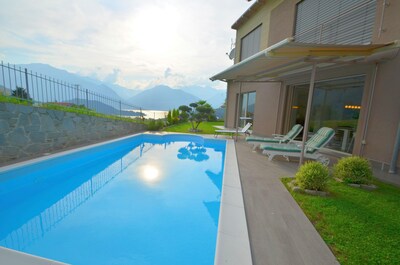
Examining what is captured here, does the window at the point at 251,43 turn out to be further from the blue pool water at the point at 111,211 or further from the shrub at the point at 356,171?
the shrub at the point at 356,171

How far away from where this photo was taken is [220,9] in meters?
11.6

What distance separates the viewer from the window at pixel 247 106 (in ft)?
43.8

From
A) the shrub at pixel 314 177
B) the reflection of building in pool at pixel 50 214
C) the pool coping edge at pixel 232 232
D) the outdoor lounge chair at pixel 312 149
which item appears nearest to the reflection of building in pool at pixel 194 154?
the outdoor lounge chair at pixel 312 149

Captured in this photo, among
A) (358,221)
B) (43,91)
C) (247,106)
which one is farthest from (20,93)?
(247,106)

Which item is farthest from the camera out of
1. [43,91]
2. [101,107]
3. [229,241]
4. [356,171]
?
[101,107]

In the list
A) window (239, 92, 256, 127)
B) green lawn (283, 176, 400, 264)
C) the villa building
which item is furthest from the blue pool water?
window (239, 92, 256, 127)

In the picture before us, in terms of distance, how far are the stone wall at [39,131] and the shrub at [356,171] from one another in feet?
28.6

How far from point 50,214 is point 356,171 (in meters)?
6.47

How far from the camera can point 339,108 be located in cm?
748

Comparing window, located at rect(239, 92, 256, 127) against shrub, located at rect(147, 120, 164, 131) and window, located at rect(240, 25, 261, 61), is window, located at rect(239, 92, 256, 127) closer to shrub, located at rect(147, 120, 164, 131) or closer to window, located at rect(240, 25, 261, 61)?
window, located at rect(240, 25, 261, 61)

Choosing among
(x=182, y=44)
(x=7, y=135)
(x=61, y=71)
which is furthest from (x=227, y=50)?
(x=61, y=71)

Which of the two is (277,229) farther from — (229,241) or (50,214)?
(50,214)

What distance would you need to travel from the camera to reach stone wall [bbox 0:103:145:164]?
5305 millimetres

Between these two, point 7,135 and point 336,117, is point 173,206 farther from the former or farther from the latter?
point 336,117
